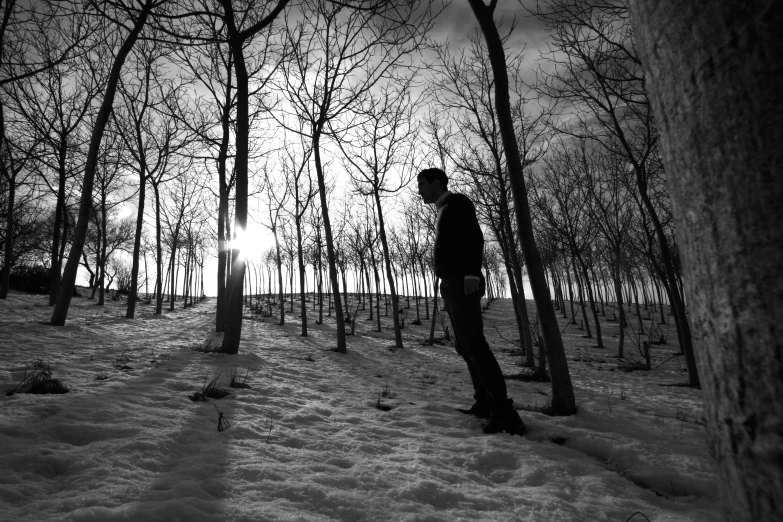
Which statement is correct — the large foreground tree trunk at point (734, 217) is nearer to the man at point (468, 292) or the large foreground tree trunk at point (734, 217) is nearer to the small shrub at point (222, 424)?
the man at point (468, 292)

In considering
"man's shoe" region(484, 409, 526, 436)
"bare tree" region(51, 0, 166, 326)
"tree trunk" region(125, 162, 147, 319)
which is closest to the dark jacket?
"man's shoe" region(484, 409, 526, 436)

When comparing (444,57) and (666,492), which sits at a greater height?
(444,57)

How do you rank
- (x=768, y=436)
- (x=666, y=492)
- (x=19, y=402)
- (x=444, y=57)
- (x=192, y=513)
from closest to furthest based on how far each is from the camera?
(x=768, y=436), (x=192, y=513), (x=666, y=492), (x=19, y=402), (x=444, y=57)

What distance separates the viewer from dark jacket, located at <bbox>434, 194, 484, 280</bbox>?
272 cm

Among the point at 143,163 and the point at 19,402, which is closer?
the point at 19,402

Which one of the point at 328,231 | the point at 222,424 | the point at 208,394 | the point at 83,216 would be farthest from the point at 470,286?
the point at 83,216

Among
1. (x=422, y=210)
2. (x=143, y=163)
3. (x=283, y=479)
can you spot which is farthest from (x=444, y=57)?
(x=143, y=163)

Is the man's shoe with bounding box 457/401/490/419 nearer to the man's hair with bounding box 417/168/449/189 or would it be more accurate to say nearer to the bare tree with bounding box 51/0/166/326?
the man's hair with bounding box 417/168/449/189

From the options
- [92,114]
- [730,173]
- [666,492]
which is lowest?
[666,492]

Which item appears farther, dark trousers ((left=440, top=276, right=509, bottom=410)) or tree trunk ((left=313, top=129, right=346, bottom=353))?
tree trunk ((left=313, top=129, right=346, bottom=353))

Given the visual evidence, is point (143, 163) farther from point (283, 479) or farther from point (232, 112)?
point (283, 479)

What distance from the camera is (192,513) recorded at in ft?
4.30

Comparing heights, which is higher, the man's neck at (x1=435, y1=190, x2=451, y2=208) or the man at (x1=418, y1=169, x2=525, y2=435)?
the man's neck at (x1=435, y1=190, x2=451, y2=208)

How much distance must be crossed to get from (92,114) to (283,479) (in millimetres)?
14753
